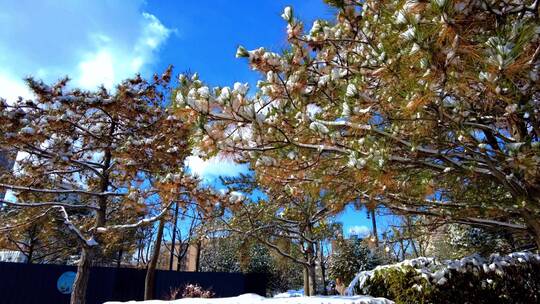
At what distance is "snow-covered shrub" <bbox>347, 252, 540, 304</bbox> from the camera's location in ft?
12.2

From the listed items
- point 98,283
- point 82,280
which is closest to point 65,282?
point 98,283

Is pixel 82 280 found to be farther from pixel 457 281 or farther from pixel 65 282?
pixel 457 281

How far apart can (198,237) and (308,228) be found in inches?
133

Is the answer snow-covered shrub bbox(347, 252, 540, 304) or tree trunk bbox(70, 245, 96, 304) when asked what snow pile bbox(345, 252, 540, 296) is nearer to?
snow-covered shrub bbox(347, 252, 540, 304)

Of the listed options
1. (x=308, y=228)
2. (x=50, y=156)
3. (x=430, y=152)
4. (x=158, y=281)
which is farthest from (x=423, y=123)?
(x=158, y=281)

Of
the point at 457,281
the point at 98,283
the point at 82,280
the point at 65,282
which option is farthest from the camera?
the point at 98,283

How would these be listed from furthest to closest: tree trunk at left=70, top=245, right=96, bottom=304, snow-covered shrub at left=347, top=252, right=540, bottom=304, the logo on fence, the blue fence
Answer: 1. the logo on fence
2. the blue fence
3. tree trunk at left=70, top=245, right=96, bottom=304
4. snow-covered shrub at left=347, top=252, right=540, bottom=304

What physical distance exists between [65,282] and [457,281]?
988cm

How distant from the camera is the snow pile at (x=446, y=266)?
378 cm

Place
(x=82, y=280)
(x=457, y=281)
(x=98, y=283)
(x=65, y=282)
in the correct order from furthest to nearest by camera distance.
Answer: (x=98, y=283)
(x=65, y=282)
(x=82, y=280)
(x=457, y=281)

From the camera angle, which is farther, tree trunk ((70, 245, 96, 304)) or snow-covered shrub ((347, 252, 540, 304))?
tree trunk ((70, 245, 96, 304))

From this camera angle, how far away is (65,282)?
9.48 meters

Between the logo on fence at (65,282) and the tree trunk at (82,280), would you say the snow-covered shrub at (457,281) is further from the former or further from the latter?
the logo on fence at (65,282)

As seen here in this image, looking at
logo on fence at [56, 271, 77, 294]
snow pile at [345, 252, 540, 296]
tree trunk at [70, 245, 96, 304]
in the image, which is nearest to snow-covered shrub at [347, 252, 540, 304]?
snow pile at [345, 252, 540, 296]
